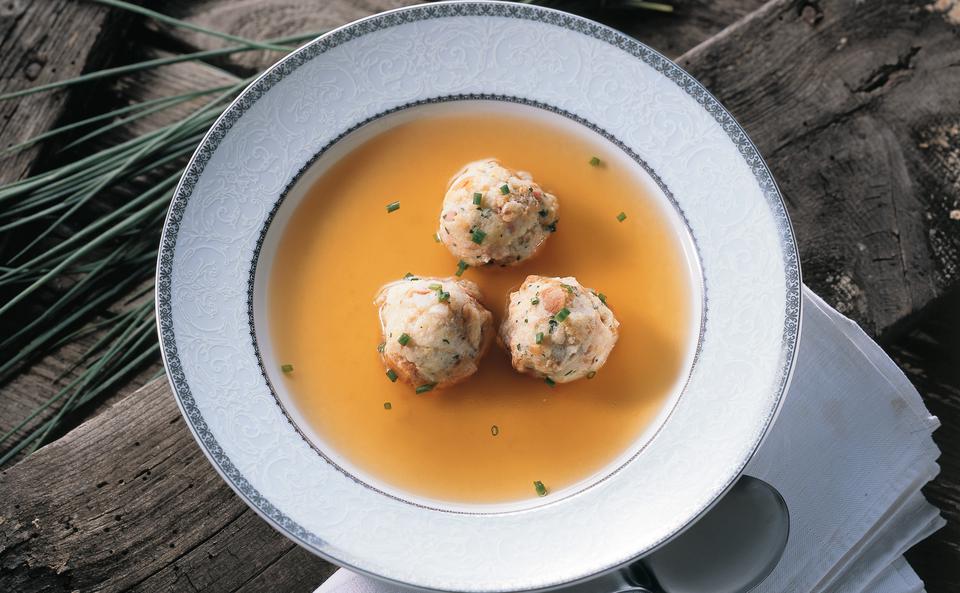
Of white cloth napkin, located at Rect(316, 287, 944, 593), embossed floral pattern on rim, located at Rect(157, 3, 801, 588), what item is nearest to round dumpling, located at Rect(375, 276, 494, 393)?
embossed floral pattern on rim, located at Rect(157, 3, 801, 588)

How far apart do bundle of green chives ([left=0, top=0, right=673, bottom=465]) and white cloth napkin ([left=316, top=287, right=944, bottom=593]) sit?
1.82 metres

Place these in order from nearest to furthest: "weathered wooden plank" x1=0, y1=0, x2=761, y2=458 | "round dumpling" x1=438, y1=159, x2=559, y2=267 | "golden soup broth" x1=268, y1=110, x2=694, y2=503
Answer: "round dumpling" x1=438, y1=159, x2=559, y2=267
"golden soup broth" x1=268, y1=110, x2=694, y2=503
"weathered wooden plank" x1=0, y1=0, x2=761, y2=458

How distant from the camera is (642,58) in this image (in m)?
2.76

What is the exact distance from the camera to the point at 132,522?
2742 millimetres

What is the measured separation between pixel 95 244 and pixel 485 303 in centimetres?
142

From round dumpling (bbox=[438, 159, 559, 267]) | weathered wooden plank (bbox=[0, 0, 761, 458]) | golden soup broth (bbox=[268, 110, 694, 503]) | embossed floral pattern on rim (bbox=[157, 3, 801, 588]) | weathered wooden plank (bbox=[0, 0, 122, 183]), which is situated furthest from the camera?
weathered wooden plank (bbox=[0, 0, 761, 458])

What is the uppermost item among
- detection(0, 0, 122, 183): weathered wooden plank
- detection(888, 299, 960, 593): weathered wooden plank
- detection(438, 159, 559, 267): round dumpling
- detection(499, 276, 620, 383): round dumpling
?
detection(0, 0, 122, 183): weathered wooden plank

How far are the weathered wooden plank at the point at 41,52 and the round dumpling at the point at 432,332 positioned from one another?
1.60 meters

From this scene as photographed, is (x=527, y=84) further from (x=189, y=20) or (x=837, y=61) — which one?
(x=189, y=20)

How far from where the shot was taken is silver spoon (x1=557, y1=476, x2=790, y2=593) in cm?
261

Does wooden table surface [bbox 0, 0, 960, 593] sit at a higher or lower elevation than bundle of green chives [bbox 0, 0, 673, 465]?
lower

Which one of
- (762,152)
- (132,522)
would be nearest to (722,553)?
(762,152)

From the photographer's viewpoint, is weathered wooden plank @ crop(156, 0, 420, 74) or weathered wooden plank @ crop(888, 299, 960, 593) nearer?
weathered wooden plank @ crop(888, 299, 960, 593)

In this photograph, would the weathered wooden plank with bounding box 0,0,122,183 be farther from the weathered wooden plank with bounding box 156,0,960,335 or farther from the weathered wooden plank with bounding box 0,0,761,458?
the weathered wooden plank with bounding box 156,0,960,335
